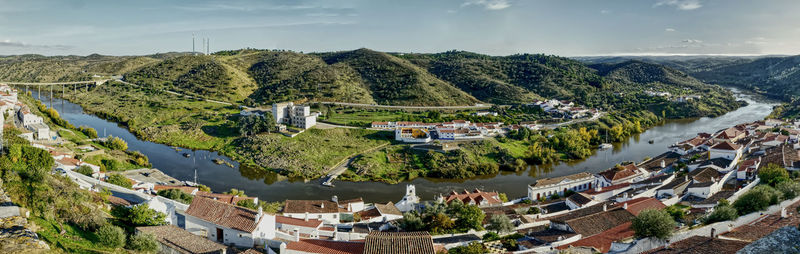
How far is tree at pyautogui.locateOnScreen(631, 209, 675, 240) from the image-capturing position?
15.6m

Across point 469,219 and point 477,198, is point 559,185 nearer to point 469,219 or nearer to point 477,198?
Result: point 477,198

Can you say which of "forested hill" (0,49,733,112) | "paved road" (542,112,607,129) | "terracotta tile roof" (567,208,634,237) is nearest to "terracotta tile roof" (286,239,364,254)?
"terracotta tile roof" (567,208,634,237)

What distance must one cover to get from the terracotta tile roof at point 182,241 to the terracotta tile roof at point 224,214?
1131mm

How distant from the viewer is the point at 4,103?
45469 millimetres

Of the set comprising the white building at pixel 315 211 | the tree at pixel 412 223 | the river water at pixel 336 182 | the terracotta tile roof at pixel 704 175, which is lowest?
the river water at pixel 336 182

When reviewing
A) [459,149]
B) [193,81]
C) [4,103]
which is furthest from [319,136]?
[193,81]

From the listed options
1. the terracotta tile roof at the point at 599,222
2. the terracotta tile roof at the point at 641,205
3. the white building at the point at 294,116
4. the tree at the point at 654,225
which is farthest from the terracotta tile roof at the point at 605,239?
the white building at the point at 294,116

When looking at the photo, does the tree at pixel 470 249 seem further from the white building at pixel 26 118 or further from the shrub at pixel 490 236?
the white building at pixel 26 118

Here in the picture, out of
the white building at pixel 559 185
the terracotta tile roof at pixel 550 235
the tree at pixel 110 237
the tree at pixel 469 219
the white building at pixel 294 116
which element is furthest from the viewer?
the white building at pixel 294 116

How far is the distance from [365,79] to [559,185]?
60.8 metres

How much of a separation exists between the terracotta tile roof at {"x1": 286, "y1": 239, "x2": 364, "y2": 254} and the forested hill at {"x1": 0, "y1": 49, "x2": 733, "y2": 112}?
5953 cm

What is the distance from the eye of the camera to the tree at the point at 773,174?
25047 millimetres

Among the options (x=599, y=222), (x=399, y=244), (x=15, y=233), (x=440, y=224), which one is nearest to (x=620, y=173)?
(x=599, y=222)

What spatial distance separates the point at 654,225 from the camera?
619 inches
